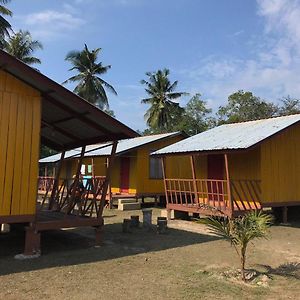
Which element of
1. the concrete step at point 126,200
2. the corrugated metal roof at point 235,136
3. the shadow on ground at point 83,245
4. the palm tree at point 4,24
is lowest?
the shadow on ground at point 83,245

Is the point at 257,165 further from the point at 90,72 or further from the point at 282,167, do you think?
the point at 90,72

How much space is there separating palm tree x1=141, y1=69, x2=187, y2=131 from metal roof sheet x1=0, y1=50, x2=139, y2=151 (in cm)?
3791

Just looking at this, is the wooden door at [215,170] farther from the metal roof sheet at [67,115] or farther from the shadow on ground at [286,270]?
the shadow on ground at [286,270]

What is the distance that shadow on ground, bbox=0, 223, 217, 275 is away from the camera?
839 cm

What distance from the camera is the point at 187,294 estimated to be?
20.8 ft

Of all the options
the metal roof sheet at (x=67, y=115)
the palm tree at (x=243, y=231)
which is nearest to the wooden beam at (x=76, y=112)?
the metal roof sheet at (x=67, y=115)

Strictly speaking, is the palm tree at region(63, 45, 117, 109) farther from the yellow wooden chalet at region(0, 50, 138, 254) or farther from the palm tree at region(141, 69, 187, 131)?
the yellow wooden chalet at region(0, 50, 138, 254)

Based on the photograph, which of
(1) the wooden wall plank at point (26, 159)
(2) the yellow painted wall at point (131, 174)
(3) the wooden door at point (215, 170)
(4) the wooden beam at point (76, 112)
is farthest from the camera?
(2) the yellow painted wall at point (131, 174)

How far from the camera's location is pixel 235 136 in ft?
50.6

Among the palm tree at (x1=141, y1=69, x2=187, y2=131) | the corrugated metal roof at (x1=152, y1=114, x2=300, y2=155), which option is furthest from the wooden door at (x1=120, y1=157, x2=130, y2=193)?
the palm tree at (x1=141, y1=69, x2=187, y2=131)

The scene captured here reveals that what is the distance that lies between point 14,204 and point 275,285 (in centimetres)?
536

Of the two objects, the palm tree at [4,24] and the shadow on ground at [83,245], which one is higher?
the palm tree at [4,24]

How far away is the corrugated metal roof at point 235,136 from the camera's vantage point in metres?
14.0

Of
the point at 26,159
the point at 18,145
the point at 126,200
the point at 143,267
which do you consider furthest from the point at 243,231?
the point at 126,200
